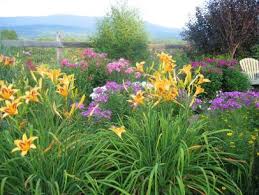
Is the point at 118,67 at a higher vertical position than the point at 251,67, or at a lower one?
higher

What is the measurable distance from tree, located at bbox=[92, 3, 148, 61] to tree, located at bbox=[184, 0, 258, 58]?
7.46 feet

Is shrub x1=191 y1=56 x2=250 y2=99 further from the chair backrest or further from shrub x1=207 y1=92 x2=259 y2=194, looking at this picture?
shrub x1=207 y1=92 x2=259 y2=194

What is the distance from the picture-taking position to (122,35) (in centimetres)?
1494

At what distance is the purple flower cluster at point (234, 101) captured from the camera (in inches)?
206

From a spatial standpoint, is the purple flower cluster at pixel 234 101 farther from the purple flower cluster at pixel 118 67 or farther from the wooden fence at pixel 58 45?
the wooden fence at pixel 58 45

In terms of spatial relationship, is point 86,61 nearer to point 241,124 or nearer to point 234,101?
point 234,101

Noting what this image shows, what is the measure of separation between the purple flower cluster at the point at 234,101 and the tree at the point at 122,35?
932 centimetres

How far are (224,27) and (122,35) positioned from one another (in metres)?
3.62

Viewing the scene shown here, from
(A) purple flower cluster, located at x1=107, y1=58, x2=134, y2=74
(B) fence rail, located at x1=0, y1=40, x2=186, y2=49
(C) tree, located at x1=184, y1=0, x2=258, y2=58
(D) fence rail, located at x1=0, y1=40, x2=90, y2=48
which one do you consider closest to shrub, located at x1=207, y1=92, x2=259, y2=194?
(A) purple flower cluster, located at x1=107, y1=58, x2=134, y2=74

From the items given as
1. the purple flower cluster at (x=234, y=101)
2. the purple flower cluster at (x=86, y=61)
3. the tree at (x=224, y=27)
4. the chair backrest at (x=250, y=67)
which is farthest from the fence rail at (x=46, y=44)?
the purple flower cluster at (x=234, y=101)

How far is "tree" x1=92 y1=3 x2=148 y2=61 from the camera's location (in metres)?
14.8

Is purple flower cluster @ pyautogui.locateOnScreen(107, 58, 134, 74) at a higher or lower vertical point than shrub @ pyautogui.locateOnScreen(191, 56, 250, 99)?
higher

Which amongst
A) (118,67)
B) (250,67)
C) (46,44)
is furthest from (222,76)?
(46,44)

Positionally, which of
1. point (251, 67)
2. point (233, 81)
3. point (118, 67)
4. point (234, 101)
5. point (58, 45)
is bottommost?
point (251, 67)
